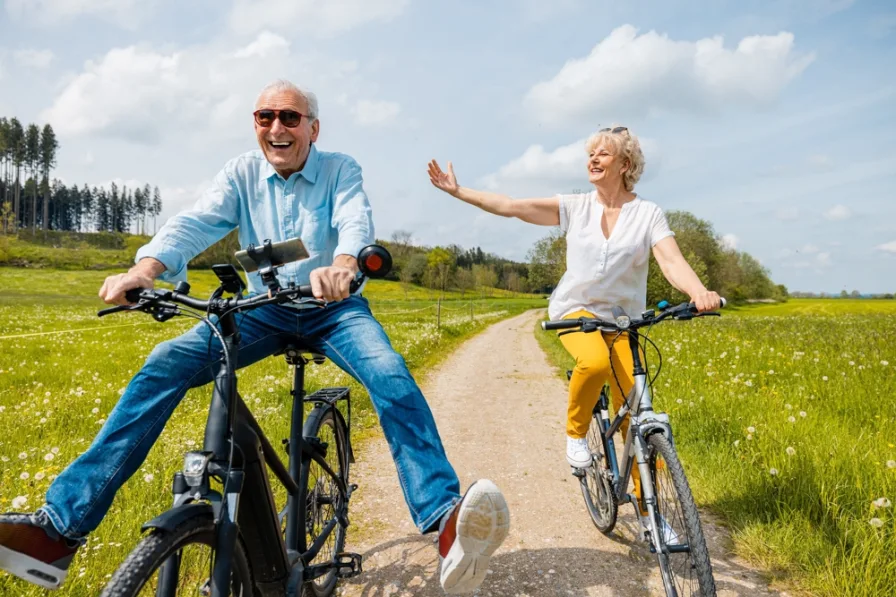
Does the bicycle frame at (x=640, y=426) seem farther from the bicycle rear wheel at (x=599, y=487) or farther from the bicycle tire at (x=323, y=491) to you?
the bicycle tire at (x=323, y=491)

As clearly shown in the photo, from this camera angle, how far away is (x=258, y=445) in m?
2.08

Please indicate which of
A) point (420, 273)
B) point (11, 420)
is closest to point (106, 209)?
point (420, 273)

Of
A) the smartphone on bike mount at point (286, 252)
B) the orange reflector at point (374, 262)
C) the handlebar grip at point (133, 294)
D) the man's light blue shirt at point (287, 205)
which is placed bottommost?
the handlebar grip at point (133, 294)

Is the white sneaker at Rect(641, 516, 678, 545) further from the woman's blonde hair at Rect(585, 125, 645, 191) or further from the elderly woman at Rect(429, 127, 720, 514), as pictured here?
the woman's blonde hair at Rect(585, 125, 645, 191)

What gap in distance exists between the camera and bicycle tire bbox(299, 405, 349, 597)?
2816 mm

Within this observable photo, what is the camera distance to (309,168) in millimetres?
2932

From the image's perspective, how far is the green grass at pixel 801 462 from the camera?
10.1 feet

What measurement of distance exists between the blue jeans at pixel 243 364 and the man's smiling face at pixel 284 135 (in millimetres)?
783

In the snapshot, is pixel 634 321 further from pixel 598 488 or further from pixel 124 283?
pixel 124 283

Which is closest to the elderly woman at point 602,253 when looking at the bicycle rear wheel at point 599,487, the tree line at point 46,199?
the bicycle rear wheel at point 599,487

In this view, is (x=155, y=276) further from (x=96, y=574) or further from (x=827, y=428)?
(x=827, y=428)

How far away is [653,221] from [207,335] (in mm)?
2697

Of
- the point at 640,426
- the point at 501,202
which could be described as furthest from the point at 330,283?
the point at 501,202

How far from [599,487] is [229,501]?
2892mm
